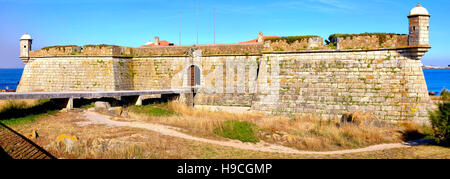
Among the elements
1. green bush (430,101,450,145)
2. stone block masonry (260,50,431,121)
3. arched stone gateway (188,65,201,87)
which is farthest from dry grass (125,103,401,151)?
arched stone gateway (188,65,201,87)

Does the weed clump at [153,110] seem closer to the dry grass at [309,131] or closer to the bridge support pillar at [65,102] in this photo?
the dry grass at [309,131]

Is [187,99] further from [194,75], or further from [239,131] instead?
[239,131]

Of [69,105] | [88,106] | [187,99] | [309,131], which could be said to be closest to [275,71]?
[309,131]

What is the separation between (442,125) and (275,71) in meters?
7.88

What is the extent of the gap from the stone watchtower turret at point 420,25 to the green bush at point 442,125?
12.6ft

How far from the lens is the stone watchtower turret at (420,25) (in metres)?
13.1

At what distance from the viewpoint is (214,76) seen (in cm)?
1947

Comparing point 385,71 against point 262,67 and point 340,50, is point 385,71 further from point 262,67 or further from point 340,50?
point 262,67

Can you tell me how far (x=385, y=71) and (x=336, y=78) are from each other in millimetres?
2155

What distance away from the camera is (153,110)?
648 inches

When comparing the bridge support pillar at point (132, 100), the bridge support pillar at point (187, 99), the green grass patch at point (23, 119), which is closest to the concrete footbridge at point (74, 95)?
the bridge support pillar at point (132, 100)
